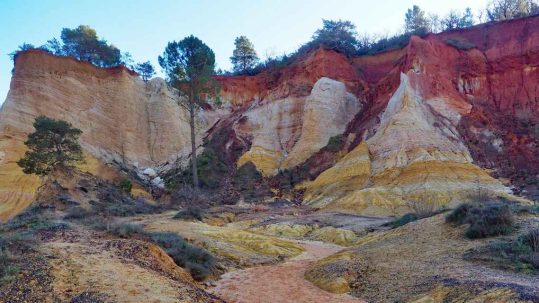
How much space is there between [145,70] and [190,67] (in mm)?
22030

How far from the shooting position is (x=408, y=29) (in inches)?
2254

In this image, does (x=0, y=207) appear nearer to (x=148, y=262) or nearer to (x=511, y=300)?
(x=148, y=262)

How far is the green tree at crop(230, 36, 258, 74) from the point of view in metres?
62.3

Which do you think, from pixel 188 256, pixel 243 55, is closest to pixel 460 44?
pixel 243 55

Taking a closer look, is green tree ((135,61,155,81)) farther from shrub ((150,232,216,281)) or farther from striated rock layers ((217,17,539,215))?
shrub ((150,232,216,281))

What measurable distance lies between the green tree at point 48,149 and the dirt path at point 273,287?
22791mm

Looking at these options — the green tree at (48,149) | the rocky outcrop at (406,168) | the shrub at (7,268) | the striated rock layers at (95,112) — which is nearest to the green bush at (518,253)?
the shrub at (7,268)

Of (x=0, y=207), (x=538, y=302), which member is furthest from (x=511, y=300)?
(x=0, y=207)

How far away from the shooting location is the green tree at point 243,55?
204ft

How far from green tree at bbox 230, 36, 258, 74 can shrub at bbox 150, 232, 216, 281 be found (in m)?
51.5

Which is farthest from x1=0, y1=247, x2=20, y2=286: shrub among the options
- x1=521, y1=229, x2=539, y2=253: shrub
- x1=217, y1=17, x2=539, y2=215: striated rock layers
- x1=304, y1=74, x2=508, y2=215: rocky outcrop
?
x1=217, y1=17, x2=539, y2=215: striated rock layers

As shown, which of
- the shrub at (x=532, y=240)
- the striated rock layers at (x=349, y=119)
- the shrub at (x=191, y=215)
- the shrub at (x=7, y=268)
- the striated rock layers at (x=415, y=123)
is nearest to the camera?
the shrub at (x=7, y=268)

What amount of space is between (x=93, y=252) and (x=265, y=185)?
29.7 meters

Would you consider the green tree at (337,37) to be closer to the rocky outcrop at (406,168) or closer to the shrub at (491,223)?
the rocky outcrop at (406,168)
